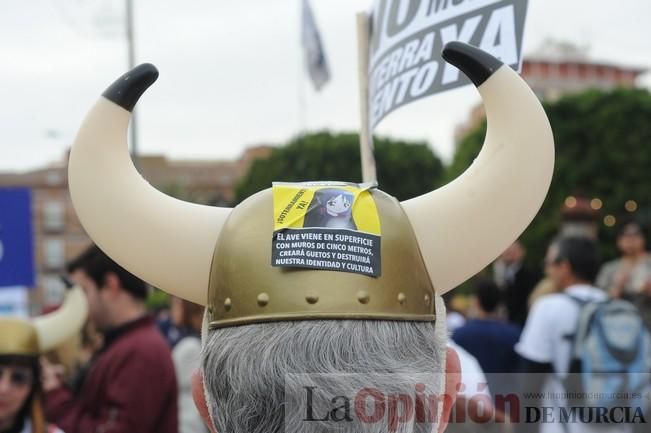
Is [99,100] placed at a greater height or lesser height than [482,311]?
greater

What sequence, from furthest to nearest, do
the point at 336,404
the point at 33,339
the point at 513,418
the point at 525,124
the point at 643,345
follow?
1. the point at 643,345
2. the point at 33,339
3. the point at 513,418
4. the point at 525,124
5. the point at 336,404

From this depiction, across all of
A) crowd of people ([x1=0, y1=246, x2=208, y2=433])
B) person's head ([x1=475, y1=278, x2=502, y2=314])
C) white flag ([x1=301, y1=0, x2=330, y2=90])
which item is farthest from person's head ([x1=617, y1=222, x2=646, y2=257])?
white flag ([x1=301, y1=0, x2=330, y2=90])

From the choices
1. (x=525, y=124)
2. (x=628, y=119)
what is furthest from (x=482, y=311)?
(x=628, y=119)

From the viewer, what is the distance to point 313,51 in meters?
29.6

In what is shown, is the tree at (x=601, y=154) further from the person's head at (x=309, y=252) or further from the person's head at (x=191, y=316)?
the person's head at (x=309, y=252)

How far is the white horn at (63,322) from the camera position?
4266mm

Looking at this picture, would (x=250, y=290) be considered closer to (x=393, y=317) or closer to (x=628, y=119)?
(x=393, y=317)

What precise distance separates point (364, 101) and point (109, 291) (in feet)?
7.76

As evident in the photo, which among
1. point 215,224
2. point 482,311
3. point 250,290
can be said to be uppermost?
point 215,224

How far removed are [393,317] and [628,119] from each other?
1458 inches

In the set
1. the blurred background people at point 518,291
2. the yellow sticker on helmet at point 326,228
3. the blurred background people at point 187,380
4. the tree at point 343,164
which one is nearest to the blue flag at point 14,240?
the blurred background people at point 187,380

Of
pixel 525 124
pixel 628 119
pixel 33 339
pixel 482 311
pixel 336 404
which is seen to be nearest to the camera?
pixel 336 404

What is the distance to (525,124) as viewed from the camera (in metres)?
1.75

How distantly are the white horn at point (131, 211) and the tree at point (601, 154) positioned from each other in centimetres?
3312
